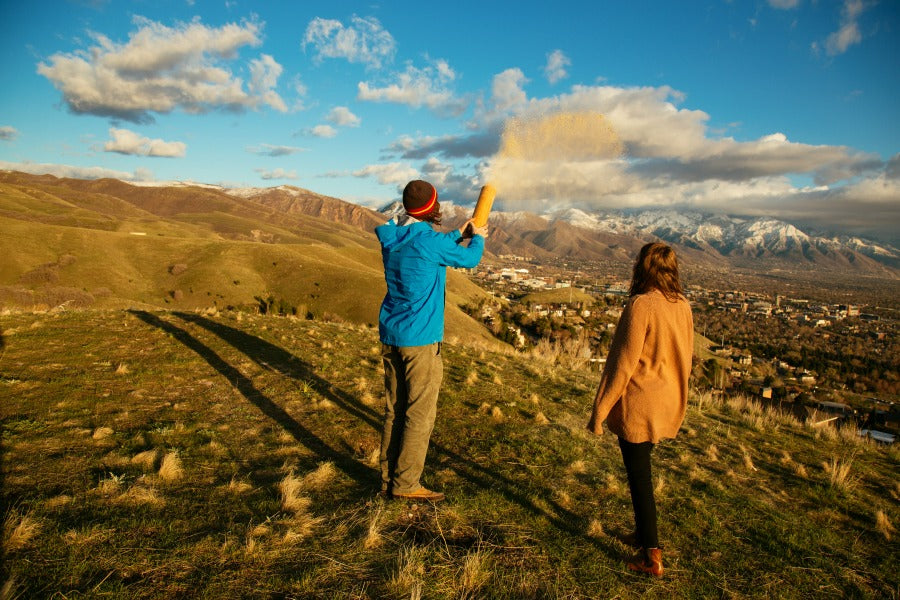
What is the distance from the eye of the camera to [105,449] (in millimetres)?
5105

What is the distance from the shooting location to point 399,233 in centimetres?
443

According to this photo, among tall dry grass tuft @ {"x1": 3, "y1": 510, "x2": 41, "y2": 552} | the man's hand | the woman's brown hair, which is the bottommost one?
tall dry grass tuft @ {"x1": 3, "y1": 510, "x2": 41, "y2": 552}

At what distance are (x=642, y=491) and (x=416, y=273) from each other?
9.15ft

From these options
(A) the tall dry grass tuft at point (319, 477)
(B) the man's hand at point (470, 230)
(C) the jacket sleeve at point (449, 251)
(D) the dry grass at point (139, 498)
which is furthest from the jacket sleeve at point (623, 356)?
(D) the dry grass at point (139, 498)

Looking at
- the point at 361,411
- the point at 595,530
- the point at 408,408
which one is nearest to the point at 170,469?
the point at 408,408

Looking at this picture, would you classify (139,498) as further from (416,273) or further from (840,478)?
(840,478)

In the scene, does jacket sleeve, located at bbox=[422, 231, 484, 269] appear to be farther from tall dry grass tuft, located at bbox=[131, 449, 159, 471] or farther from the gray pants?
tall dry grass tuft, located at bbox=[131, 449, 159, 471]

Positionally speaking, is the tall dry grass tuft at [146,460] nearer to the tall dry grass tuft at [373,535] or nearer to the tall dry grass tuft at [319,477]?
the tall dry grass tuft at [319,477]

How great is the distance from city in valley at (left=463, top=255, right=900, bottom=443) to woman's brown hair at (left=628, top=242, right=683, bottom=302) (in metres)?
8.38

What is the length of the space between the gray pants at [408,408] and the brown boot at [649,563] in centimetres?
205

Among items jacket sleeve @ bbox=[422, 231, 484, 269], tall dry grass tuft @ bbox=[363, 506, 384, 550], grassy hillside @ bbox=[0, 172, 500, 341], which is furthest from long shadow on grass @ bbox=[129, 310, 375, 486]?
grassy hillside @ bbox=[0, 172, 500, 341]

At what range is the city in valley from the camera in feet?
73.4

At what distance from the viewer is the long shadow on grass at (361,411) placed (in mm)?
4555

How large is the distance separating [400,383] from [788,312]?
122m
